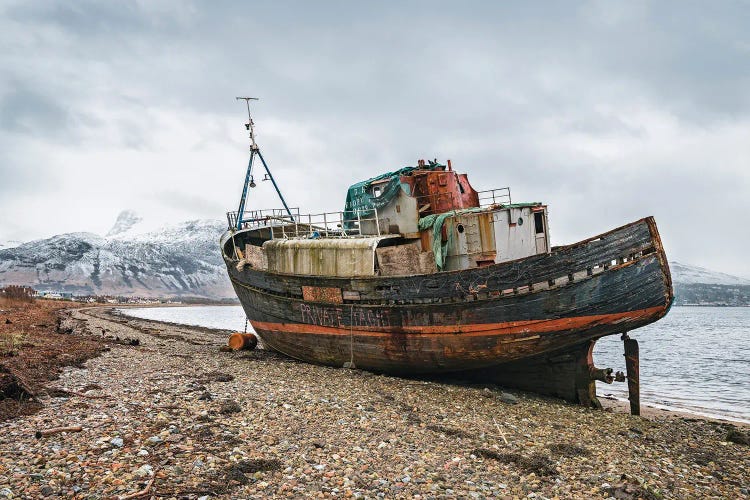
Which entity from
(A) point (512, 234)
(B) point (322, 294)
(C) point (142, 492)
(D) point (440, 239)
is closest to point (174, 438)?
(C) point (142, 492)

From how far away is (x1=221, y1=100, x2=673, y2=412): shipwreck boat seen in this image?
11578 mm

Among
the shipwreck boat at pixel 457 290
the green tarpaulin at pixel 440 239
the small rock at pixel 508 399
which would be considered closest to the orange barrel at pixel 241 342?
the shipwreck boat at pixel 457 290

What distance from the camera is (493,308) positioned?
40.7 ft

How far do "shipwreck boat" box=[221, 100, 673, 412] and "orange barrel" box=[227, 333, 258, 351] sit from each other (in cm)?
176

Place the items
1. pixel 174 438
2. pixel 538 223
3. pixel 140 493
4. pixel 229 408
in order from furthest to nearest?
pixel 538 223 → pixel 229 408 → pixel 174 438 → pixel 140 493

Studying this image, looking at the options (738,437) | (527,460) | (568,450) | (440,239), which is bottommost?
(738,437)

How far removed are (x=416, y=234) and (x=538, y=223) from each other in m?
4.11

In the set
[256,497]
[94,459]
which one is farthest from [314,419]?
[94,459]

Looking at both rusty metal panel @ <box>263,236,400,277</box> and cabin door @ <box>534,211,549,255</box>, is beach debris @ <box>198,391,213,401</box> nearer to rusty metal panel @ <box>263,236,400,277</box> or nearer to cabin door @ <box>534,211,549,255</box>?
rusty metal panel @ <box>263,236,400,277</box>

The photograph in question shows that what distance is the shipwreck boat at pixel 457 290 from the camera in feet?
38.0

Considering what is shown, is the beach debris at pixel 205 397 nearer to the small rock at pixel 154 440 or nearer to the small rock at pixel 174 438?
the small rock at pixel 174 438

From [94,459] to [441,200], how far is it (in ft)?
41.2

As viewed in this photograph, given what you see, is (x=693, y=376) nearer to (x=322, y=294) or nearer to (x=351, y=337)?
(x=351, y=337)

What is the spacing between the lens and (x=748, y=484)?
7.61 m
